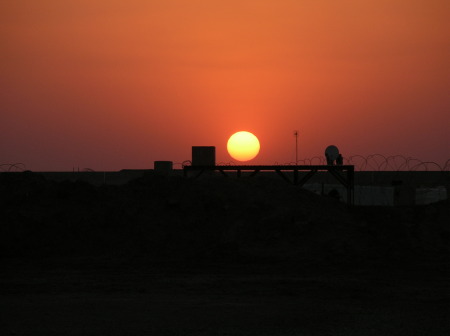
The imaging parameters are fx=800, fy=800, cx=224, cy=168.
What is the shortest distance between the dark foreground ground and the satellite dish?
8.37 m

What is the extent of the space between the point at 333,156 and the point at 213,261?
16.0 metres

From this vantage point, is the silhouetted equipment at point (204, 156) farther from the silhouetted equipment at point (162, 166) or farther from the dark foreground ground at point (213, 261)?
the dark foreground ground at point (213, 261)

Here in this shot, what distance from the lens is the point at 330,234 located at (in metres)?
26.4

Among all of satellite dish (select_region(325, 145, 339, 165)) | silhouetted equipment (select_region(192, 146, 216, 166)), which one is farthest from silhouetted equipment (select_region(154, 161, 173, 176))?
satellite dish (select_region(325, 145, 339, 165))

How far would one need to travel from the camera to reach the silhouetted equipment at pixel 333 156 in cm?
3769

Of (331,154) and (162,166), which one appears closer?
(331,154)

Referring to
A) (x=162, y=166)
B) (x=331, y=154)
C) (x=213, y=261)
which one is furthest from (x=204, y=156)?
(x=213, y=261)

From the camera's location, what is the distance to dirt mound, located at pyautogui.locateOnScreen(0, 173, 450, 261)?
83.1 feet

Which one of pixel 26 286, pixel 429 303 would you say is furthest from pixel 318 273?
pixel 26 286

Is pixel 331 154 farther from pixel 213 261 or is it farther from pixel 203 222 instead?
pixel 213 261

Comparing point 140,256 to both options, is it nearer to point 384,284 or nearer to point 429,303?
point 384,284

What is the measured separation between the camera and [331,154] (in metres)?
38.8

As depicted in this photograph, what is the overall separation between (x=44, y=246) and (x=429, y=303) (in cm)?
1366

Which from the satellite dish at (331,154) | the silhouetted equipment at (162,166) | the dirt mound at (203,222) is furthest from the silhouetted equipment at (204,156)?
the dirt mound at (203,222)
